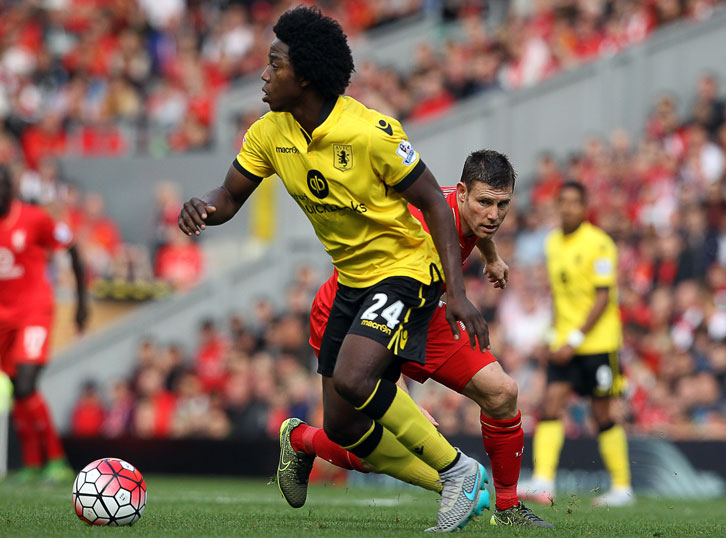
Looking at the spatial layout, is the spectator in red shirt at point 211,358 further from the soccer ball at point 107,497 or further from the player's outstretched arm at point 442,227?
the player's outstretched arm at point 442,227

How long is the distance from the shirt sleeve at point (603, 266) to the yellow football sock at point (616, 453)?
1.15 m

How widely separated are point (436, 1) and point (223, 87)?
11.9 feet

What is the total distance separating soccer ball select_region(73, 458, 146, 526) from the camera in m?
6.19

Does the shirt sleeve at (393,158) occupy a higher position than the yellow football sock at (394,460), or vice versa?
the shirt sleeve at (393,158)

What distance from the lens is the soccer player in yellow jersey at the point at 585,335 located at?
968 centimetres

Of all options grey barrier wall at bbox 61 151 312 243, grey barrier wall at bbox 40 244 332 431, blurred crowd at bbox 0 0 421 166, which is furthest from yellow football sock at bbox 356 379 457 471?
blurred crowd at bbox 0 0 421 166

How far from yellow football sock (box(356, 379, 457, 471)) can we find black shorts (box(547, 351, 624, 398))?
3798mm

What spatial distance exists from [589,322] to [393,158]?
4.09 metres

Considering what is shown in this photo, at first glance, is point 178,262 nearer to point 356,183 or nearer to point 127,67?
point 127,67

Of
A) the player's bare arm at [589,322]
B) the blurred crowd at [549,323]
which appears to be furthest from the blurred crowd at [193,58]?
the player's bare arm at [589,322]

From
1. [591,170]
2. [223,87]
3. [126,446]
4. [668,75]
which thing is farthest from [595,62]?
[126,446]

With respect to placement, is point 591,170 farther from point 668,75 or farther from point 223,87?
point 223,87

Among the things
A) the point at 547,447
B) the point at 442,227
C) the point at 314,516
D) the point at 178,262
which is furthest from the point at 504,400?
the point at 178,262

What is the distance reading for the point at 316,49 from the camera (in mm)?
6031
